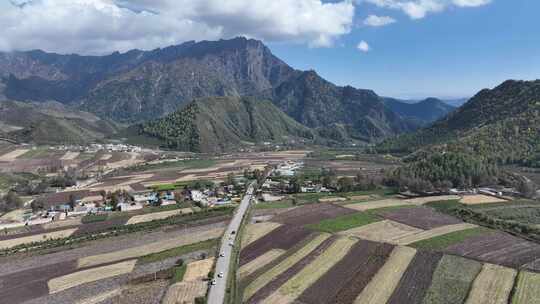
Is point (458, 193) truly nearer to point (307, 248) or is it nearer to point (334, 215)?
point (334, 215)

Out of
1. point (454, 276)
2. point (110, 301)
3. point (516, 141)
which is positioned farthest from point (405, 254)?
point (516, 141)

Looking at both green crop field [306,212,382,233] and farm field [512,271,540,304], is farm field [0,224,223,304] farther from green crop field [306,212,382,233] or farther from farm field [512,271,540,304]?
farm field [512,271,540,304]

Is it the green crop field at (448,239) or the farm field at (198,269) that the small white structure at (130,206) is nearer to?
the farm field at (198,269)

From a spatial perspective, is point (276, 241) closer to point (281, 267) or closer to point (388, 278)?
point (281, 267)

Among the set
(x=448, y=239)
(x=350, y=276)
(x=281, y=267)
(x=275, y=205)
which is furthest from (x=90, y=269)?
(x=448, y=239)

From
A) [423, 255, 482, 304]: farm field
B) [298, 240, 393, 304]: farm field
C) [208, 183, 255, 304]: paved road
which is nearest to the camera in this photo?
[423, 255, 482, 304]: farm field

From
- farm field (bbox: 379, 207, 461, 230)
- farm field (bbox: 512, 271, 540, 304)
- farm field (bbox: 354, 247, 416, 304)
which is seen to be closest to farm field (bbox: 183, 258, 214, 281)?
farm field (bbox: 354, 247, 416, 304)
